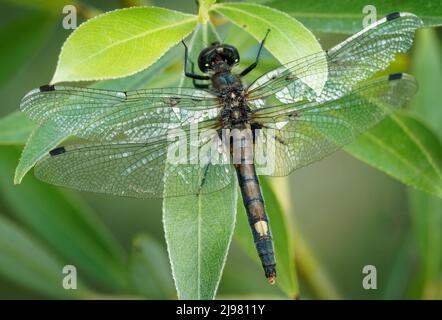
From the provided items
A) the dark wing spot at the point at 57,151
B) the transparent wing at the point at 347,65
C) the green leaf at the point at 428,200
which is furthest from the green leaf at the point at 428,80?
the dark wing spot at the point at 57,151

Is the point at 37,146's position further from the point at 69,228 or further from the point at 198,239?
the point at 69,228

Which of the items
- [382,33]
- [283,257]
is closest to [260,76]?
[382,33]

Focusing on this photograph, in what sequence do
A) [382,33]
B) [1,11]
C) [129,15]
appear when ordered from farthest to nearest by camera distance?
[1,11]
[382,33]
[129,15]

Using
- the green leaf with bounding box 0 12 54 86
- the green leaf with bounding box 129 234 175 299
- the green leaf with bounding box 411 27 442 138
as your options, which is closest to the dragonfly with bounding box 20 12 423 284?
the green leaf with bounding box 129 234 175 299

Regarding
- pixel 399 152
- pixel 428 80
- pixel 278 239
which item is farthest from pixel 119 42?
pixel 428 80

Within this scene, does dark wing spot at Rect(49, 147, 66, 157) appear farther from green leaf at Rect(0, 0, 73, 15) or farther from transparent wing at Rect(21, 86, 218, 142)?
green leaf at Rect(0, 0, 73, 15)

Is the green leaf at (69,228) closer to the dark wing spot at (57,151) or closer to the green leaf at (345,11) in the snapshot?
the dark wing spot at (57,151)
